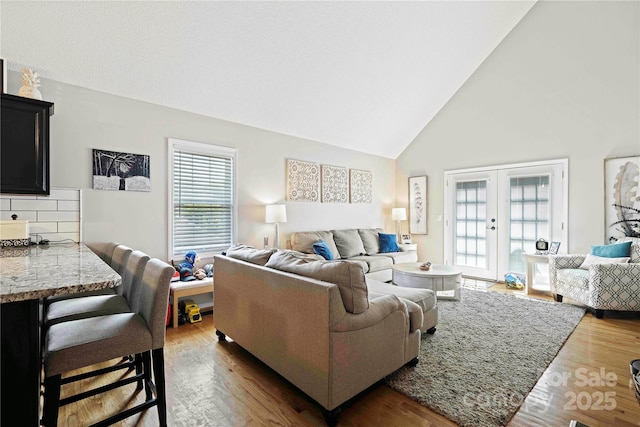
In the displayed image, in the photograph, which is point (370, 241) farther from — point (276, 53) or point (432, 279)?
point (276, 53)

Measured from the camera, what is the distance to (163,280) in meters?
1.58

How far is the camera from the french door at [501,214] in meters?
4.66

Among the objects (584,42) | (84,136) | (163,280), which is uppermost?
(584,42)

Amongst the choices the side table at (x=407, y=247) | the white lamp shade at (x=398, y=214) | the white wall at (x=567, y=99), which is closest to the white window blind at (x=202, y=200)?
the side table at (x=407, y=247)

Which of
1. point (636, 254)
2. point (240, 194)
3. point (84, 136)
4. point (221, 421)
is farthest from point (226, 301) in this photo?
point (636, 254)

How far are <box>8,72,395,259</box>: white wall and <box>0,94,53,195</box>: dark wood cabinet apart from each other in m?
0.65

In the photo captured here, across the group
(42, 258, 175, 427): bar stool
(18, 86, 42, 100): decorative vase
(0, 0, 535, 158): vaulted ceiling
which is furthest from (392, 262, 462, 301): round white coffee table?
(18, 86, 42, 100): decorative vase

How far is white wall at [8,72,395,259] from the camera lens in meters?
2.93

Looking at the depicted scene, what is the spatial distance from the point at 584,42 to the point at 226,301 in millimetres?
5834

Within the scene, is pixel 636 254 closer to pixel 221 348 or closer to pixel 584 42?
pixel 584 42

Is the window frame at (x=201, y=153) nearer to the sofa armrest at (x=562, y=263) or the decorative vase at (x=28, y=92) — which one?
the decorative vase at (x=28, y=92)

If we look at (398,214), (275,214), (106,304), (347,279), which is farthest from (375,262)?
(106,304)

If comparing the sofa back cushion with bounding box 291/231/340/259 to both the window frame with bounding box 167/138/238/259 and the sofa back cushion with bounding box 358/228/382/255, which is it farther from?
the window frame with bounding box 167/138/238/259

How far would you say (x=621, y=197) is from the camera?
13.3 ft
